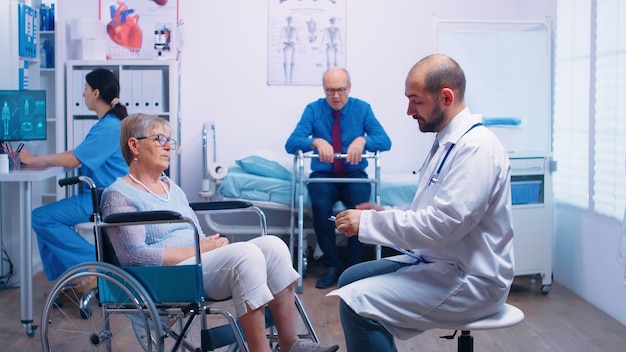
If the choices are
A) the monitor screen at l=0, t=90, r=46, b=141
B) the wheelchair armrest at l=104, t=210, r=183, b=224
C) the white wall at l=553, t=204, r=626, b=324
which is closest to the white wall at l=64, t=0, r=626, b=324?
the white wall at l=553, t=204, r=626, b=324

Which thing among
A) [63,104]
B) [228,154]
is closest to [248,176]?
[228,154]

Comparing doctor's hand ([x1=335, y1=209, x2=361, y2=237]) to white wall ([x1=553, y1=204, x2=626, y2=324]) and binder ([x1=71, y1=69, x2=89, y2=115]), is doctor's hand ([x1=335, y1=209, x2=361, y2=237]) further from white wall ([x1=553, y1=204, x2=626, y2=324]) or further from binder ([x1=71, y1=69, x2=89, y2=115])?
binder ([x1=71, y1=69, x2=89, y2=115])

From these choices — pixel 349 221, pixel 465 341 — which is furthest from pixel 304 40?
pixel 465 341

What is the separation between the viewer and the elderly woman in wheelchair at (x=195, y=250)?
8.16ft

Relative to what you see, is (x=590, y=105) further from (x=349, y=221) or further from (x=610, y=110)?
(x=349, y=221)

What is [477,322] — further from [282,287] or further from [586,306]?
[586,306]

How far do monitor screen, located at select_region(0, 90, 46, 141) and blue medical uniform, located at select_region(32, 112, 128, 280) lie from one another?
336mm

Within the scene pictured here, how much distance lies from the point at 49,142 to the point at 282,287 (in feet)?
10.0

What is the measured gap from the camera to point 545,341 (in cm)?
346

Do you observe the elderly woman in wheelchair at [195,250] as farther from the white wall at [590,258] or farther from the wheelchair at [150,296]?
the white wall at [590,258]

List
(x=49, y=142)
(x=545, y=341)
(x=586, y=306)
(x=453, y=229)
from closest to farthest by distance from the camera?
(x=453, y=229) → (x=545, y=341) → (x=586, y=306) → (x=49, y=142)

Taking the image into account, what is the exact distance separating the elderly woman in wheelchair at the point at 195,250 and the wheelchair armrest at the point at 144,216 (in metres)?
0.09

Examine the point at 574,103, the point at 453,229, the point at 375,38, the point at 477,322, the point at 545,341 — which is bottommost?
the point at 545,341

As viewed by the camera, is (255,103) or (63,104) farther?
(255,103)
